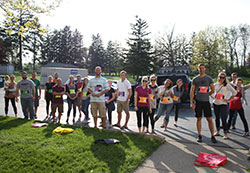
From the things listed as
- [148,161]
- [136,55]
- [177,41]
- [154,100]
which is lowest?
[148,161]

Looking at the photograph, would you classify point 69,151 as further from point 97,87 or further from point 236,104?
point 236,104

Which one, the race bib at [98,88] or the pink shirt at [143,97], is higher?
the race bib at [98,88]

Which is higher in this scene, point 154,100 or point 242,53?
point 242,53

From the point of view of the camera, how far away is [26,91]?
7695 mm

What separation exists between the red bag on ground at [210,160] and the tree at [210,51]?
43173mm

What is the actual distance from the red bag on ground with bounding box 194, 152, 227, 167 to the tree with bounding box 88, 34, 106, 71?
80.7 m

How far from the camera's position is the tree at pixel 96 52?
274ft

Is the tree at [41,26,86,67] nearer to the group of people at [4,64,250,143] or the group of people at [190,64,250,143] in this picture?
the group of people at [4,64,250,143]

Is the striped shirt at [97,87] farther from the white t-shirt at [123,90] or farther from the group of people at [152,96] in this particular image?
the white t-shirt at [123,90]

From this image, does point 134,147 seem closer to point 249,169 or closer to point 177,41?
point 249,169

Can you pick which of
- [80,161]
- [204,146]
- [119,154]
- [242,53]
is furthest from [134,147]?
[242,53]

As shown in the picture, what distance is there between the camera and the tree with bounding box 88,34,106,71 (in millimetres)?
83438

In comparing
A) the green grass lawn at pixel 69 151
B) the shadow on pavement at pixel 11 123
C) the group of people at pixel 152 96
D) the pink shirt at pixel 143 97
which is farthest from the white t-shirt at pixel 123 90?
the shadow on pavement at pixel 11 123

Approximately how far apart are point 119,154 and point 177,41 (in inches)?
2095
